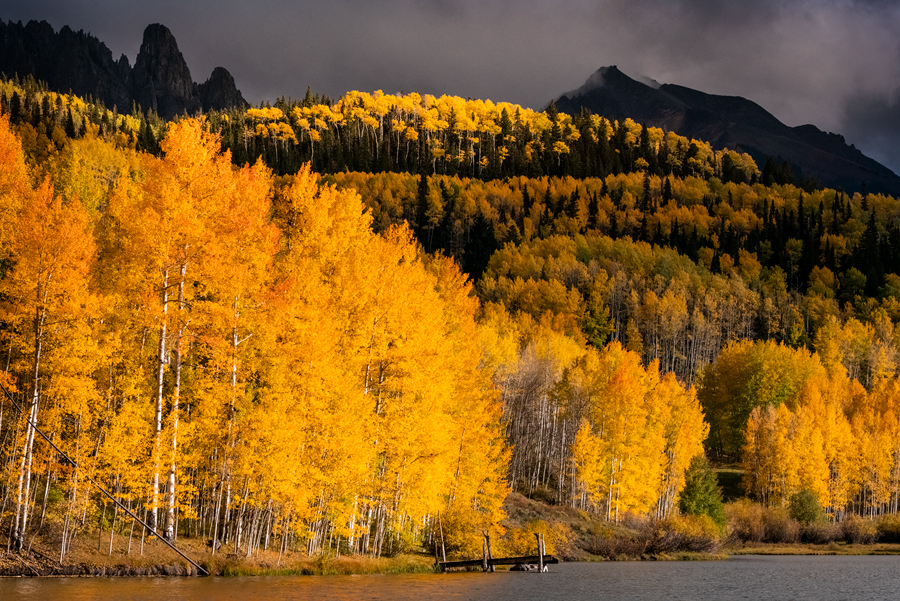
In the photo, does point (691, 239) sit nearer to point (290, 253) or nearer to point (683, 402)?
point (683, 402)

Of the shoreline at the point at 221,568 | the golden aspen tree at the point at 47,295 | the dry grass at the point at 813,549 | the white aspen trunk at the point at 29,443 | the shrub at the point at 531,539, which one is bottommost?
the dry grass at the point at 813,549

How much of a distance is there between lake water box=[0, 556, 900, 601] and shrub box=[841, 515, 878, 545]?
18.3 metres

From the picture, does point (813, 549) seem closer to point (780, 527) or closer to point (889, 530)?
point (780, 527)

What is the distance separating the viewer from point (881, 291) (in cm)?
14150

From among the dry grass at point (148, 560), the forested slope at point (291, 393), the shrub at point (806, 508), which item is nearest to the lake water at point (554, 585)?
the dry grass at point (148, 560)

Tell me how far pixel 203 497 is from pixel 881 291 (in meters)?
143

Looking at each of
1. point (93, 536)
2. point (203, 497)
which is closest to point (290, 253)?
point (203, 497)

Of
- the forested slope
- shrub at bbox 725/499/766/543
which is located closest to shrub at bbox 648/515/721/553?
the forested slope

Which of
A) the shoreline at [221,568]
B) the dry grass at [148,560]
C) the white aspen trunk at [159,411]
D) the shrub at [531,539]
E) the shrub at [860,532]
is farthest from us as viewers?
the shrub at [860,532]

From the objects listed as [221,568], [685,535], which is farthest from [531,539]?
[221,568]

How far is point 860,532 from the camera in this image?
206ft

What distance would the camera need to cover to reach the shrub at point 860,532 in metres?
62.8

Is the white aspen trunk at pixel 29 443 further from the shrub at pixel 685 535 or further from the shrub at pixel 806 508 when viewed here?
the shrub at pixel 806 508

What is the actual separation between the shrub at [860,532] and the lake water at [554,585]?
18.3 metres
